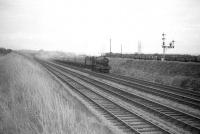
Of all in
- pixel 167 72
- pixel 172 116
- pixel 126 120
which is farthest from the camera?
pixel 167 72

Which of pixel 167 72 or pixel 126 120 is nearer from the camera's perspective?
pixel 126 120

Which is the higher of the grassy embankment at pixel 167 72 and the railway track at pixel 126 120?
the grassy embankment at pixel 167 72

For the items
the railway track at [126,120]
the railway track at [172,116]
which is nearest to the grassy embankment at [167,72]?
the railway track at [172,116]

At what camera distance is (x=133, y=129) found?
7.24m

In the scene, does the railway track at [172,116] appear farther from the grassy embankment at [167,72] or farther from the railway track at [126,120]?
the grassy embankment at [167,72]

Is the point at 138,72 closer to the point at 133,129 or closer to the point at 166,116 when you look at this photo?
the point at 166,116

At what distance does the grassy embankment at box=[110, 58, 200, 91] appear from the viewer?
2036 cm

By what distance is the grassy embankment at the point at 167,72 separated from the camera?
802 inches

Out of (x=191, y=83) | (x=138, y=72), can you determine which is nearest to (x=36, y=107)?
(x=191, y=83)

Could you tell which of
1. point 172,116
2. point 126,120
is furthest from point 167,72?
point 126,120

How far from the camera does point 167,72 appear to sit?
25188 mm

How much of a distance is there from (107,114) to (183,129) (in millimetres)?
3681

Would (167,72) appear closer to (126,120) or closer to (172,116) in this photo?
(172,116)

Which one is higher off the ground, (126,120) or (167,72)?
(167,72)
